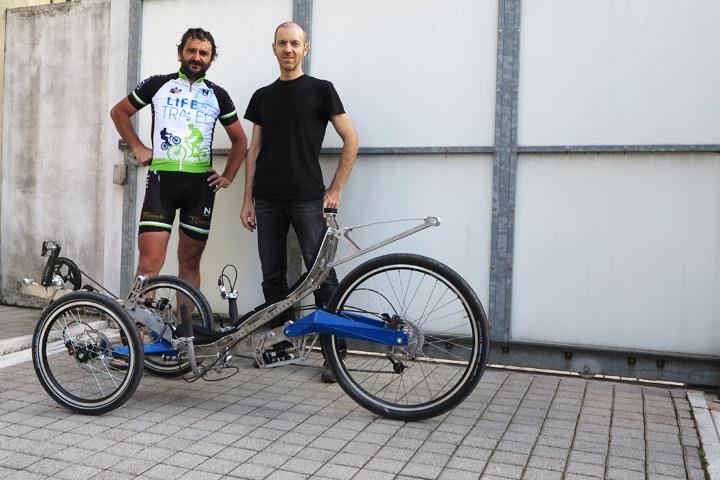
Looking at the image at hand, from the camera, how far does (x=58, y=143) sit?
6758 mm

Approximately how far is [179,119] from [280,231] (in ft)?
3.59

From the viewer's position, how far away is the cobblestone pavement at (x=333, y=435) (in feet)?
10.9

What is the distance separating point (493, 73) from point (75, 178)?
385 centimetres

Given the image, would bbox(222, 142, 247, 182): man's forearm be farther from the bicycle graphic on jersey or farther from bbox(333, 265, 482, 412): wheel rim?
bbox(333, 265, 482, 412): wheel rim

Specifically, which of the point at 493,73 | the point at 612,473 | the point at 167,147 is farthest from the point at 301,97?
the point at 612,473

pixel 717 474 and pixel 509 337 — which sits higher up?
pixel 509 337

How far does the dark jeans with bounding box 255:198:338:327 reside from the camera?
196 inches

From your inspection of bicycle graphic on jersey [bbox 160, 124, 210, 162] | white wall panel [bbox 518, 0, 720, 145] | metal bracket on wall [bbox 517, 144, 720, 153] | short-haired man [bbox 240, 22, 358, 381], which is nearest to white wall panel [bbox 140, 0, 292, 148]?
bicycle graphic on jersey [bbox 160, 124, 210, 162]

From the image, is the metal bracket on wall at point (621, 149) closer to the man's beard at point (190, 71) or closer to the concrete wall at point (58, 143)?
the man's beard at point (190, 71)

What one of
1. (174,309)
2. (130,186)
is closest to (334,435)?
(174,309)

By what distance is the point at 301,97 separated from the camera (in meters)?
4.98

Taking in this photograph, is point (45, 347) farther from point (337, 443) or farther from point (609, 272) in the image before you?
point (609, 272)

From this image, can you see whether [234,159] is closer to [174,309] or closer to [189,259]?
[189,259]

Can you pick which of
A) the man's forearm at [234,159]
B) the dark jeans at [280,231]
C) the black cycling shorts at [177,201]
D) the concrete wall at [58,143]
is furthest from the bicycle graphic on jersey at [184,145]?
the concrete wall at [58,143]
